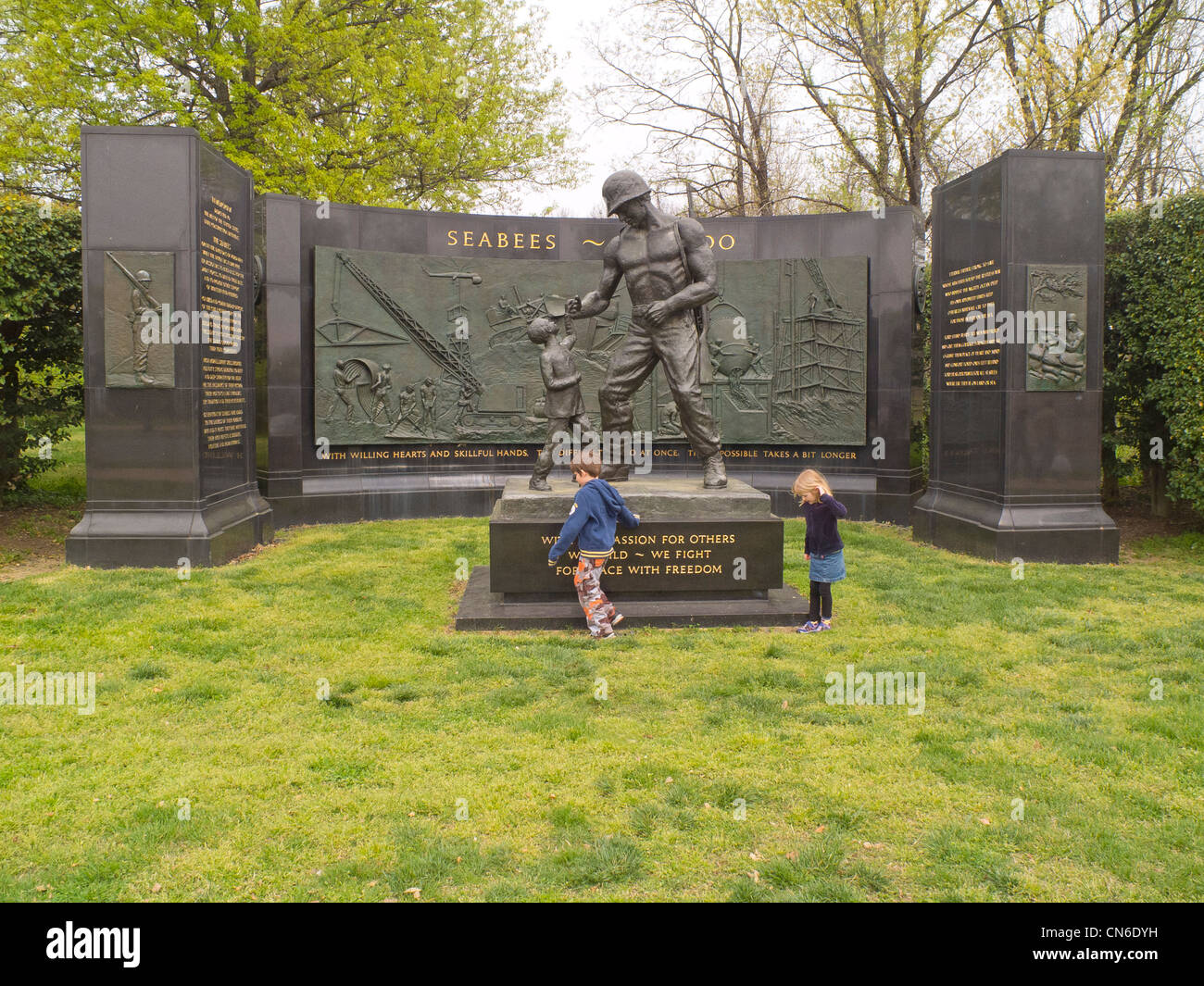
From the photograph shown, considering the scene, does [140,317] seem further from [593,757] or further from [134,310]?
[593,757]

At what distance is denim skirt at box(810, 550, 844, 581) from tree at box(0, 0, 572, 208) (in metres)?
16.7

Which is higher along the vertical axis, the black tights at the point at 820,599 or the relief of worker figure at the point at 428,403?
the relief of worker figure at the point at 428,403

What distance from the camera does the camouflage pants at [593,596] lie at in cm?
705

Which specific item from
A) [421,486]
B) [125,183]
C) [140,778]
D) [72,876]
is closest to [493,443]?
[421,486]

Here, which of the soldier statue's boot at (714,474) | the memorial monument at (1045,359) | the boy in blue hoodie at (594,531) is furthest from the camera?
the memorial monument at (1045,359)

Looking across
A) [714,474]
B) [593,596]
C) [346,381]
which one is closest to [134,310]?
[346,381]

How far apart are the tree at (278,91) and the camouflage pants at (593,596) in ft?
52.0

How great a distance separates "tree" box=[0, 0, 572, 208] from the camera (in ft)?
64.8

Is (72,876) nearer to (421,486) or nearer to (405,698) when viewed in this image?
(405,698)

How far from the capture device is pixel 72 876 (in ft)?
11.5

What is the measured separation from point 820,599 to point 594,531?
2.02m

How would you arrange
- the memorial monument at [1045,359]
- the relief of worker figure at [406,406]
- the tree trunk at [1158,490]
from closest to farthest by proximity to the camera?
1. the memorial monument at [1045,359]
2. the tree trunk at [1158,490]
3. the relief of worker figure at [406,406]

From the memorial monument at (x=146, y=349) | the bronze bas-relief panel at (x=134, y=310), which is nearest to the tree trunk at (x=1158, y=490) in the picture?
the memorial monument at (x=146, y=349)

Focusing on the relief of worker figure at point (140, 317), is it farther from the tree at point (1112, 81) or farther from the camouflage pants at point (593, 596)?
the tree at point (1112, 81)
